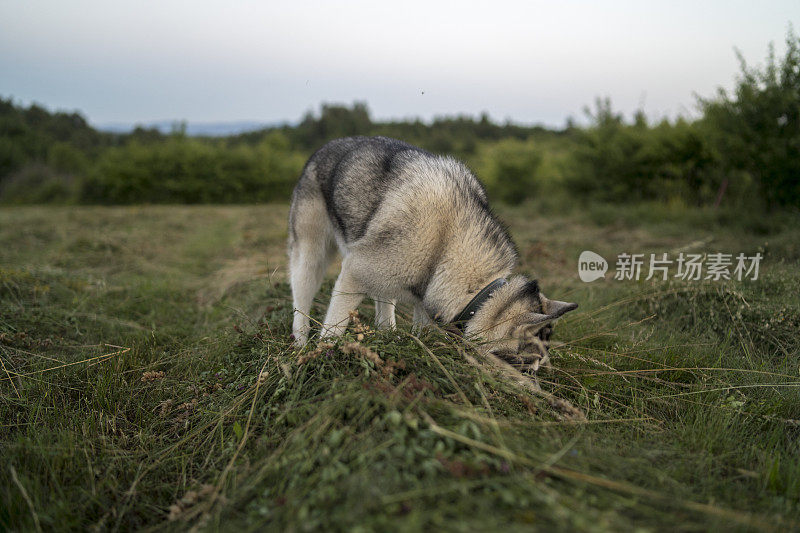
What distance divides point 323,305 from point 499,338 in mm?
1786

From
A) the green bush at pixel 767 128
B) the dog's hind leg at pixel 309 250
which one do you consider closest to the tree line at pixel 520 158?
the green bush at pixel 767 128

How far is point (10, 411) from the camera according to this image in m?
2.64

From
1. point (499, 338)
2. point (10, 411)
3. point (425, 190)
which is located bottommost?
point (10, 411)

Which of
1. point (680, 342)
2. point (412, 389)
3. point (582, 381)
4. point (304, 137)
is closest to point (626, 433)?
point (582, 381)

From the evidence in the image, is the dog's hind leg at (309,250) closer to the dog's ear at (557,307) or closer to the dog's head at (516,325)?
the dog's head at (516,325)

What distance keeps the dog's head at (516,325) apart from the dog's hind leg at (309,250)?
5.23ft

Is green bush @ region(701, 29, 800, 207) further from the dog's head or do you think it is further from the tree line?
the dog's head

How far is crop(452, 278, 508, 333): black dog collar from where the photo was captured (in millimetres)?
2773

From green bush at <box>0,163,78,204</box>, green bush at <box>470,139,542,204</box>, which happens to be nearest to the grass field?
green bush at <box>470,139,542,204</box>

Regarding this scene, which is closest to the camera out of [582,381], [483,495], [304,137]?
[483,495]

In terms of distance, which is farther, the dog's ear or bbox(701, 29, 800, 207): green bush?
bbox(701, 29, 800, 207): green bush

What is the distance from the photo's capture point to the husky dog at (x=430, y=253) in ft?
9.02

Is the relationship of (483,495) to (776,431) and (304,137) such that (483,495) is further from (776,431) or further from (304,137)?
(304,137)

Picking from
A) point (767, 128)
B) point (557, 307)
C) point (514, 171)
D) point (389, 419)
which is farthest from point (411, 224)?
point (514, 171)
